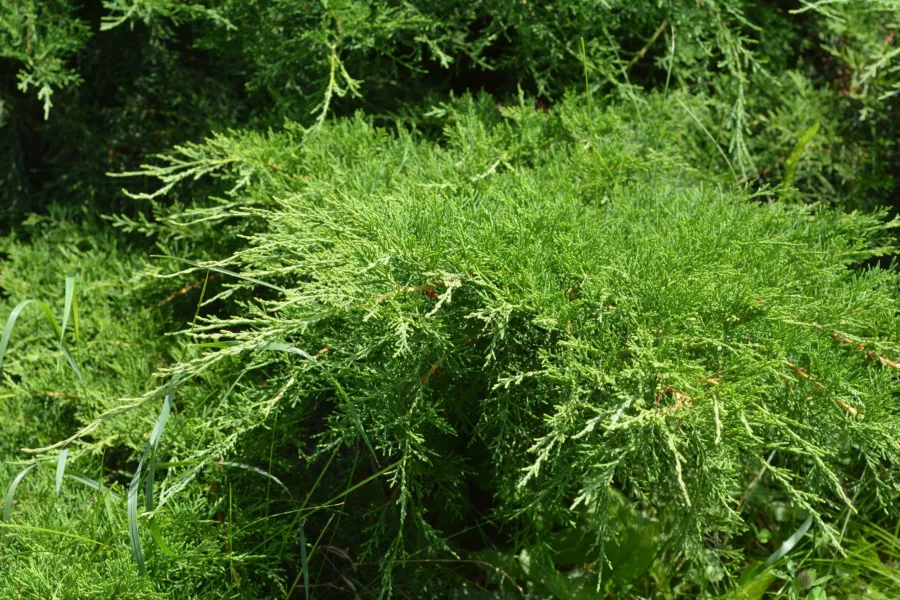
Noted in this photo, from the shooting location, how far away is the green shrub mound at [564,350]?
58.9 inches

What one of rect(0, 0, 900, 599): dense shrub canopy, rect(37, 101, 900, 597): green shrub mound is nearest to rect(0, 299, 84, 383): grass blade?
rect(0, 0, 900, 599): dense shrub canopy

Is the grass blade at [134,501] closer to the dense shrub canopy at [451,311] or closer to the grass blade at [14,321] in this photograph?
the dense shrub canopy at [451,311]

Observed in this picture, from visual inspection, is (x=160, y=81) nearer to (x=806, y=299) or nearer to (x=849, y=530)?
(x=806, y=299)

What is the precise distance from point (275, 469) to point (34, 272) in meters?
1.19

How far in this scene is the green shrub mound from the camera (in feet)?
A: 4.91

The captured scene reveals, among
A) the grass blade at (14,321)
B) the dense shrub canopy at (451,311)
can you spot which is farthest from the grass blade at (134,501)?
the grass blade at (14,321)

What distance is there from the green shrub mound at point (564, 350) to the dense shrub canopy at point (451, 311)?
1 centimetres

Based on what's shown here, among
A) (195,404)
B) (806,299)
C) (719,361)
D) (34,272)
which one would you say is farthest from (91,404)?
(806,299)

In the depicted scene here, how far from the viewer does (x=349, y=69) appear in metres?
2.73

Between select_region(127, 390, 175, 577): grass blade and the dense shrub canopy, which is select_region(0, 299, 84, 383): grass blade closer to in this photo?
the dense shrub canopy

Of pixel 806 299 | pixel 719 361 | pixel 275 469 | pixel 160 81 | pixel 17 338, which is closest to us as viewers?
pixel 719 361

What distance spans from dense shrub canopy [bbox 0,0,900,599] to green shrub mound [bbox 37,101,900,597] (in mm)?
11

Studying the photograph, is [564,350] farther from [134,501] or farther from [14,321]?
[14,321]

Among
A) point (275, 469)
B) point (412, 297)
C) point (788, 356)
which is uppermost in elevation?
point (412, 297)
